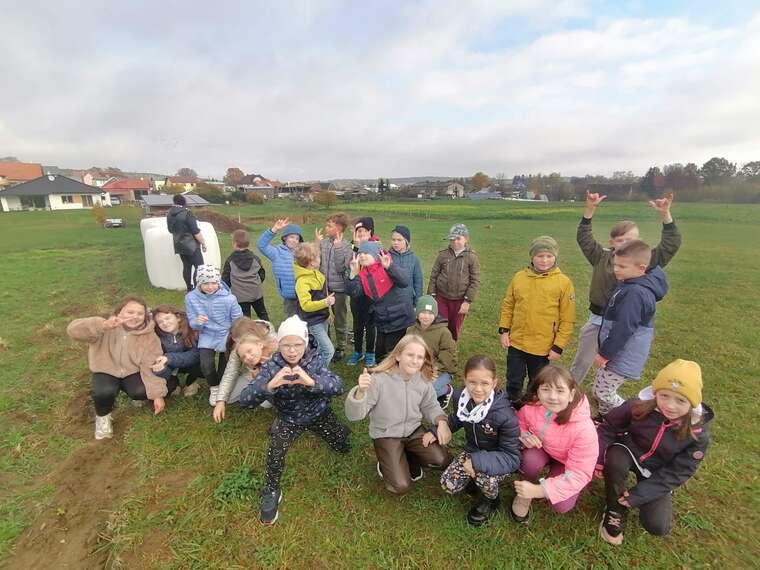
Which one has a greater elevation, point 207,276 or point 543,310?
point 207,276

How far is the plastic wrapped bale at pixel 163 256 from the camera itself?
9.23 metres

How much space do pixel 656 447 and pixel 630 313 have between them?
3.79 ft

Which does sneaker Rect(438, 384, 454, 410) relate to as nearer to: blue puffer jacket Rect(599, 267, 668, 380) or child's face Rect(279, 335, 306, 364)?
blue puffer jacket Rect(599, 267, 668, 380)

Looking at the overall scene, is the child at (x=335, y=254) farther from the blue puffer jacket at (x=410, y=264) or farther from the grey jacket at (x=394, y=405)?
the grey jacket at (x=394, y=405)

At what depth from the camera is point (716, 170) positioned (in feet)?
176

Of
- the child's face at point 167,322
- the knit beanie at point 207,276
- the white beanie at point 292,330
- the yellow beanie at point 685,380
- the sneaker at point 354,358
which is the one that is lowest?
the sneaker at point 354,358

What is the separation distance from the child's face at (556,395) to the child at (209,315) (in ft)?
11.8

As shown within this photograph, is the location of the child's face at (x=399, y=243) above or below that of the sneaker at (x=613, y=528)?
above

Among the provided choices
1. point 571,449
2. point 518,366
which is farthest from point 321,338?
A: point 571,449

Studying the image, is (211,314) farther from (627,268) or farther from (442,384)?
(627,268)

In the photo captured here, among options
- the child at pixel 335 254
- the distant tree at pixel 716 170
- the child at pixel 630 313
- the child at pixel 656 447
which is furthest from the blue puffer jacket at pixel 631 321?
the distant tree at pixel 716 170

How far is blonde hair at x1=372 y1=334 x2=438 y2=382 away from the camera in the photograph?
3.25 meters

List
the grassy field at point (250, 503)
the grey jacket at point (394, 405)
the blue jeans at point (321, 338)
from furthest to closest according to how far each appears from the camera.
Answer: the blue jeans at point (321, 338)
the grey jacket at point (394, 405)
the grassy field at point (250, 503)

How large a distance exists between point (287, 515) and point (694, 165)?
2944 inches
